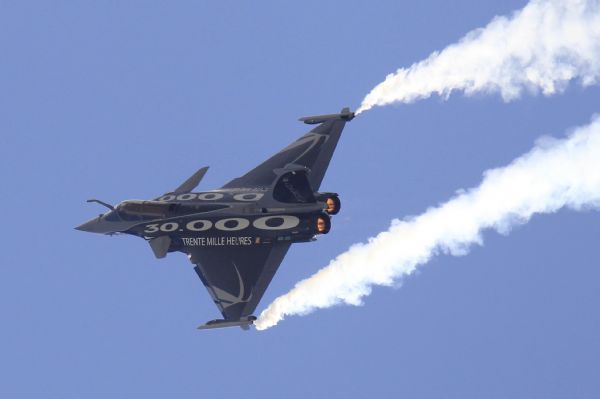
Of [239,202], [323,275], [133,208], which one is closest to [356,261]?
[323,275]

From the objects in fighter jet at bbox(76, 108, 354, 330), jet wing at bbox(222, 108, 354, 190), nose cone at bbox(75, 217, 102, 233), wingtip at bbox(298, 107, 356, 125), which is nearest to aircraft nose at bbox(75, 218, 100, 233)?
nose cone at bbox(75, 217, 102, 233)

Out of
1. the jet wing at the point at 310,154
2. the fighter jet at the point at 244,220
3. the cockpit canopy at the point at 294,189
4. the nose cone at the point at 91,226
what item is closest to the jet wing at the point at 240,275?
the fighter jet at the point at 244,220

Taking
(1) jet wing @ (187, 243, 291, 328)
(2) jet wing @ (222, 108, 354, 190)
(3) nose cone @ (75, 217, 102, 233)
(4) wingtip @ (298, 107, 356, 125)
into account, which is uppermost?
(4) wingtip @ (298, 107, 356, 125)

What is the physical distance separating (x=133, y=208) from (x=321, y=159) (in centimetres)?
944

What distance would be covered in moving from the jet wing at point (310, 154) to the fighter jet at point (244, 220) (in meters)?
0.05

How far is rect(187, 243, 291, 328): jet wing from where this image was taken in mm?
73688

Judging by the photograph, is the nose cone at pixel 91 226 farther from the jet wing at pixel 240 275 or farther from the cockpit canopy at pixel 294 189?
the cockpit canopy at pixel 294 189

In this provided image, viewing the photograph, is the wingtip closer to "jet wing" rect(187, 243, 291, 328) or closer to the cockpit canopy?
the cockpit canopy

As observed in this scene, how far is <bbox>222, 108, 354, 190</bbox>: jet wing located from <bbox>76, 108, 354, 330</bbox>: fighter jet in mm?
49

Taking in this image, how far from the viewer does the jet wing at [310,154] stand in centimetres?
7719

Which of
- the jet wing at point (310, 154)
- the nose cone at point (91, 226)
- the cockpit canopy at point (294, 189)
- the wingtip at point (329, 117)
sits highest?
the wingtip at point (329, 117)

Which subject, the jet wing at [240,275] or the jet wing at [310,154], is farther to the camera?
the jet wing at [310,154]

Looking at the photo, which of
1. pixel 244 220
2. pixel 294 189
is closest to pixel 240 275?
pixel 244 220

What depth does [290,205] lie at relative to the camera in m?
73.0
